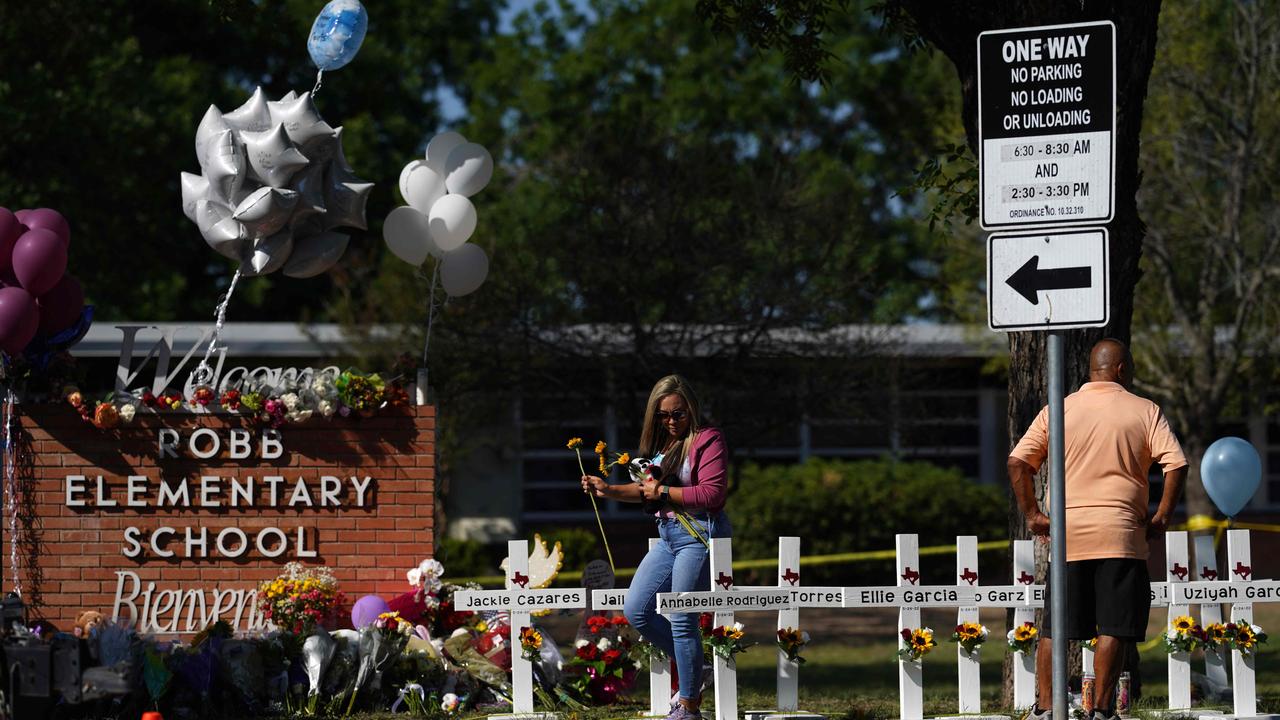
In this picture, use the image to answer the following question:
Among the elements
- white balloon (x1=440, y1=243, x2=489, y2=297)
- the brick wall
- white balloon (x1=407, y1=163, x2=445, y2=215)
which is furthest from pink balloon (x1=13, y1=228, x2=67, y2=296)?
white balloon (x1=440, y1=243, x2=489, y2=297)

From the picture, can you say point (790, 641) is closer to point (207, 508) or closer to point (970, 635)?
point (970, 635)

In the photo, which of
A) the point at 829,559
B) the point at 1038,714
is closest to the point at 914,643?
the point at 1038,714

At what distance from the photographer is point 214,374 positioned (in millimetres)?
9648

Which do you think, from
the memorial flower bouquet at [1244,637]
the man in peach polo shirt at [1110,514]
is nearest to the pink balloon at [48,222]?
the man in peach polo shirt at [1110,514]

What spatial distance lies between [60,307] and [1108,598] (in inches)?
250

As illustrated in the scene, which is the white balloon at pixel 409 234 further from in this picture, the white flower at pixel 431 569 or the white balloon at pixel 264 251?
the white flower at pixel 431 569

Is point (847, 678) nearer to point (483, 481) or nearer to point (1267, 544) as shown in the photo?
point (483, 481)

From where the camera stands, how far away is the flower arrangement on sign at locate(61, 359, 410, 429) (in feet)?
31.0

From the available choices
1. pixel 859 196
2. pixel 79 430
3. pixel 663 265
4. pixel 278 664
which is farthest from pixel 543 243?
pixel 278 664

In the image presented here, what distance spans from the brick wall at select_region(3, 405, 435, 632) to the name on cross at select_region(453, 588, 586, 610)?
1.42 metres

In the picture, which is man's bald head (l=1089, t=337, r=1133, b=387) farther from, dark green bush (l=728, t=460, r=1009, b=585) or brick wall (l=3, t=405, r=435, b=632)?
dark green bush (l=728, t=460, r=1009, b=585)

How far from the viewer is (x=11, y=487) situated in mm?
9477

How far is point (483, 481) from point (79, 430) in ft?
42.4

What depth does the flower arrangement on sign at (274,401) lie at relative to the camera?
9.46 metres
